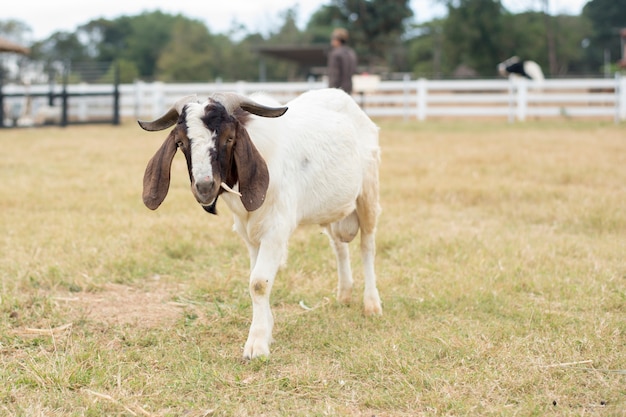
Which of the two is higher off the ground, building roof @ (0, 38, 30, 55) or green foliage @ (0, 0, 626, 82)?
green foliage @ (0, 0, 626, 82)

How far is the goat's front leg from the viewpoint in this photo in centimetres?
395

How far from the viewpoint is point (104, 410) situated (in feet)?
10.7

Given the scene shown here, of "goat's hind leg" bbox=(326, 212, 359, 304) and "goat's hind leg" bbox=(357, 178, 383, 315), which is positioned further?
"goat's hind leg" bbox=(326, 212, 359, 304)

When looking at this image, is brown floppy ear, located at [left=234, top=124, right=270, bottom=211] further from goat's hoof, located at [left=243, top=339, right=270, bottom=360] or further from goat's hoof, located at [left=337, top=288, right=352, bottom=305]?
goat's hoof, located at [left=337, top=288, right=352, bottom=305]

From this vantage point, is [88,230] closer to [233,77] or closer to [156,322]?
[156,322]

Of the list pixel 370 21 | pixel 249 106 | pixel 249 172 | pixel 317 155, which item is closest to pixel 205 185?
pixel 249 172

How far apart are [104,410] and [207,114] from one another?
54.8 inches

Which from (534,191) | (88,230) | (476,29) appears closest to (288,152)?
(88,230)

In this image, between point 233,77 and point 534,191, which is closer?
point 534,191

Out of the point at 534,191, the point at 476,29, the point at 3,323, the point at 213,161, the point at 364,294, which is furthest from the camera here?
the point at 476,29

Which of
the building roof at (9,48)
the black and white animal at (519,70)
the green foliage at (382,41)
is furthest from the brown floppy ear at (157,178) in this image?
the green foliage at (382,41)

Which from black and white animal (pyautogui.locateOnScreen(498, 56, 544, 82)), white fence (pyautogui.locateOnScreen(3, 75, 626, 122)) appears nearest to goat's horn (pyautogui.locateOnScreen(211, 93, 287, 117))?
white fence (pyautogui.locateOnScreen(3, 75, 626, 122))

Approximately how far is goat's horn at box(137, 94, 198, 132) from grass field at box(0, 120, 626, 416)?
1.16m

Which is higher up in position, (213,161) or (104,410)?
(213,161)
